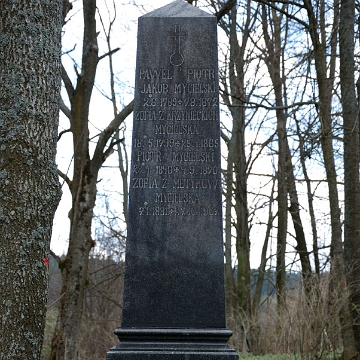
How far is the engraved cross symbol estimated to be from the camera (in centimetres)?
581

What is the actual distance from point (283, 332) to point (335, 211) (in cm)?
254

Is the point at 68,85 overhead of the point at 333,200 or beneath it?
overhead

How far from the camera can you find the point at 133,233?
5434mm

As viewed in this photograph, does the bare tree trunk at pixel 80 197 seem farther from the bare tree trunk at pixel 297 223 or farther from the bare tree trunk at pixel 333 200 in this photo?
the bare tree trunk at pixel 297 223

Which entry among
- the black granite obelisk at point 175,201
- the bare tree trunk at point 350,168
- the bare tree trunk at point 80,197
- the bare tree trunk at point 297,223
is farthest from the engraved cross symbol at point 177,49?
the bare tree trunk at point 297,223

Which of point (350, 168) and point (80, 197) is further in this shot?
point (80, 197)

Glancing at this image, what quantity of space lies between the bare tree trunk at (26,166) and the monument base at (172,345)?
1278 millimetres

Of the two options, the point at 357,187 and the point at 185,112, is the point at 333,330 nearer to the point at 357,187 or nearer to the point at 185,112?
the point at 357,187

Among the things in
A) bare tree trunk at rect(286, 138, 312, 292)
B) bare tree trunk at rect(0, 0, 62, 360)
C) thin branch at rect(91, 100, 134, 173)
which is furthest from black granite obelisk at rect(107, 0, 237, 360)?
bare tree trunk at rect(286, 138, 312, 292)

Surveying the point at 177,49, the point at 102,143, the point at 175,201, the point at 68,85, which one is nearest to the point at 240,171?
the point at 102,143

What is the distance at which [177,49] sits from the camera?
19.2 ft

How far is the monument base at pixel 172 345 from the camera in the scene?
4.91 meters

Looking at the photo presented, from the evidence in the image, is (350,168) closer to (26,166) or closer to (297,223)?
(26,166)

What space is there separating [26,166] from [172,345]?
84.4 inches
